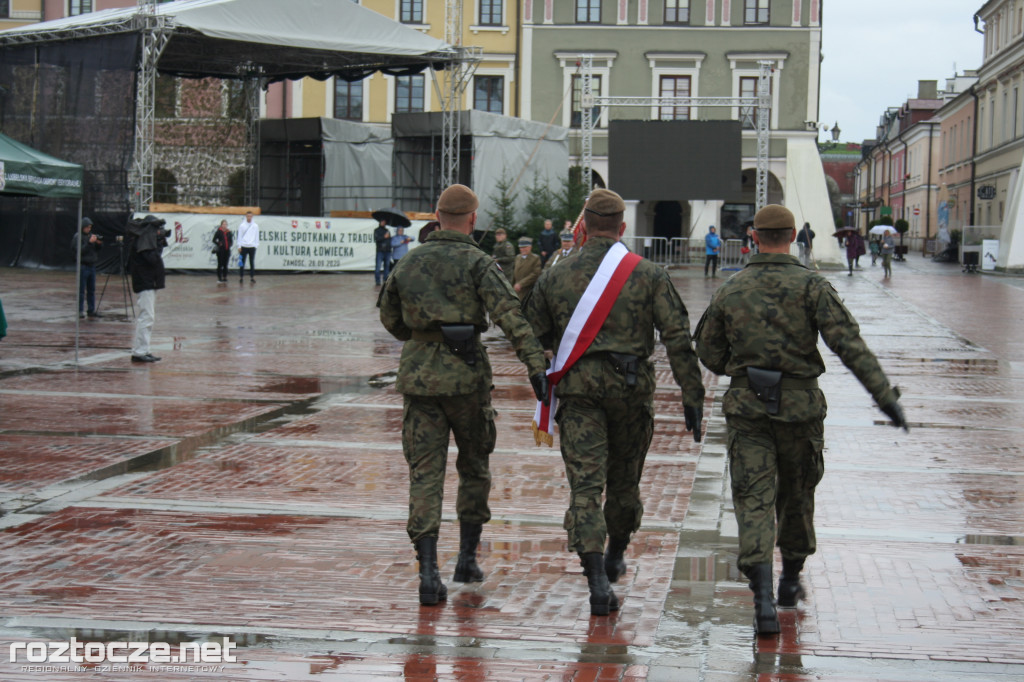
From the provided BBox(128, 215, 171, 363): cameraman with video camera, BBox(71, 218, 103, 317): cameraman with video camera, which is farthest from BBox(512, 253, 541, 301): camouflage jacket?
BBox(71, 218, 103, 317): cameraman with video camera

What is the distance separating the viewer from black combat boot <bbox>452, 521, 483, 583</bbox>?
5559mm

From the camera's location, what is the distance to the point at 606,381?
16.8ft

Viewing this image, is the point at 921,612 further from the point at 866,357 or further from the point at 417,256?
the point at 417,256

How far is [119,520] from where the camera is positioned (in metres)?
6.57

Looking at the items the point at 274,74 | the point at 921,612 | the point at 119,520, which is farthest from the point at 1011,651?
the point at 274,74

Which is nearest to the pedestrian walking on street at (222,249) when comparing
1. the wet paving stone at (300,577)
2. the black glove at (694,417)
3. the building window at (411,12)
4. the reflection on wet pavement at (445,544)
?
the reflection on wet pavement at (445,544)

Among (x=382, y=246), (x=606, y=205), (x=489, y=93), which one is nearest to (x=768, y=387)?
(x=606, y=205)

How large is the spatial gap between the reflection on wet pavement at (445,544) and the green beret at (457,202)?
180cm

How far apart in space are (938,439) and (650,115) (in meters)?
39.5

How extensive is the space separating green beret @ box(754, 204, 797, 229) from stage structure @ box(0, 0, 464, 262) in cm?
2565

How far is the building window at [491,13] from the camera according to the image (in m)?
47.9

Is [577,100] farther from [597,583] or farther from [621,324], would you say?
[597,583]

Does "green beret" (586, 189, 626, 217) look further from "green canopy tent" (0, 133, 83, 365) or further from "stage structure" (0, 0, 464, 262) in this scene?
"stage structure" (0, 0, 464, 262)

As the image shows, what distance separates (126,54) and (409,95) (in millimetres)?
20139
